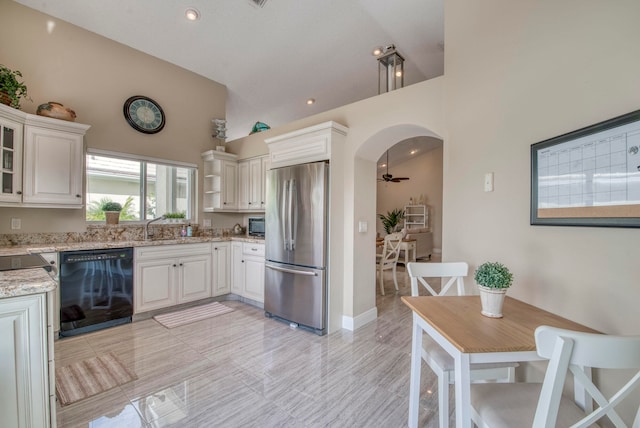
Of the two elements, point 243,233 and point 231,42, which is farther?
point 243,233

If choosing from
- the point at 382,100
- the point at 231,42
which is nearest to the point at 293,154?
the point at 382,100

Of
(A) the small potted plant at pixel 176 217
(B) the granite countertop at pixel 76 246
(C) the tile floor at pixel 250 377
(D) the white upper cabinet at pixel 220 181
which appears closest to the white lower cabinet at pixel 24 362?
(C) the tile floor at pixel 250 377

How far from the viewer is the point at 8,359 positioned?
45.9 inches

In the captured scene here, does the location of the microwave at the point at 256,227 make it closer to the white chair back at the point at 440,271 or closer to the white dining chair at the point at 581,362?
the white chair back at the point at 440,271

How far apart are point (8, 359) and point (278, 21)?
3.85 meters

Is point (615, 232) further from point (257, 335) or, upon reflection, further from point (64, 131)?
point (64, 131)

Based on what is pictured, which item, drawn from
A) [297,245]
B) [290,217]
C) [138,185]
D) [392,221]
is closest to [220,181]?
[138,185]

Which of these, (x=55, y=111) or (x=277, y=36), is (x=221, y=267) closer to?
(x=55, y=111)

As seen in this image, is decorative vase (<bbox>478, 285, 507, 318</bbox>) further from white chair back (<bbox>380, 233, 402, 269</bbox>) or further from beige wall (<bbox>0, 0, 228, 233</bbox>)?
beige wall (<bbox>0, 0, 228, 233</bbox>)

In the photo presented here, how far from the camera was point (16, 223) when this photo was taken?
2.92m

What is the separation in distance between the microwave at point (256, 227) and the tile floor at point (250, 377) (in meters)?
1.46

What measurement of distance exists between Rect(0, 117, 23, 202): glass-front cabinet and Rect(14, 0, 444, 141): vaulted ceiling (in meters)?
1.59

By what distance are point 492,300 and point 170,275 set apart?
11.8 ft

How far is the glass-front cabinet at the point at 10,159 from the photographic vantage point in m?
2.54
